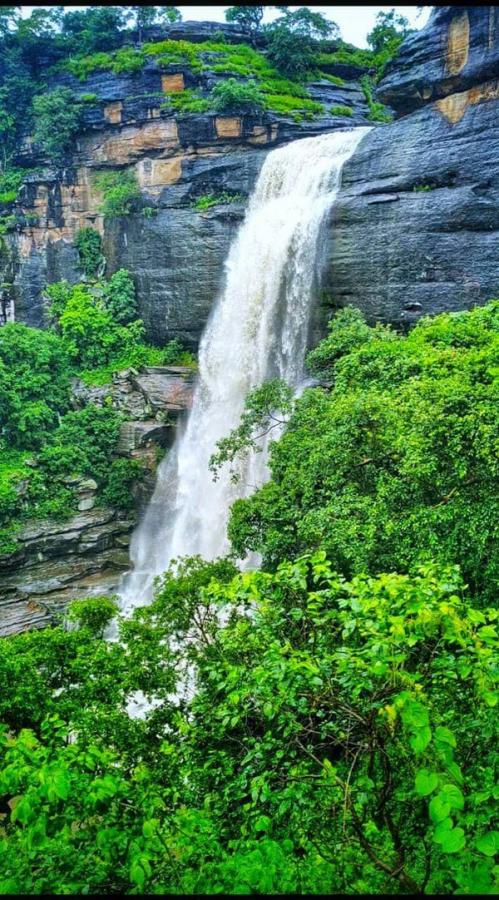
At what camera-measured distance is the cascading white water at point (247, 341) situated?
1808 centimetres

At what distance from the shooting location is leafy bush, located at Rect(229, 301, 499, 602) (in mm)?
7672

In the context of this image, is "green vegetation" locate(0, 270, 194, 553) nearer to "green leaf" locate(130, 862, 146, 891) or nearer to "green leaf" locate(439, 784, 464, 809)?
"green leaf" locate(130, 862, 146, 891)

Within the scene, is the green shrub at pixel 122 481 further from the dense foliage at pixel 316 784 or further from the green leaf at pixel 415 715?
the green leaf at pixel 415 715

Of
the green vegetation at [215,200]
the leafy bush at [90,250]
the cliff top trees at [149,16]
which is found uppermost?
the cliff top trees at [149,16]

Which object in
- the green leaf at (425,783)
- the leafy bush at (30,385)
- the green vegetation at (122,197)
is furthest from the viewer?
the green vegetation at (122,197)

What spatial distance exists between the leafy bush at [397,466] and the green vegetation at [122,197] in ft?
48.4

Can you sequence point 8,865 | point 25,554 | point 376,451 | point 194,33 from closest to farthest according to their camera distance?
point 8,865 < point 376,451 < point 25,554 < point 194,33

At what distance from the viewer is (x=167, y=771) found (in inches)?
226

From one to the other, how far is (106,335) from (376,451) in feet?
53.2

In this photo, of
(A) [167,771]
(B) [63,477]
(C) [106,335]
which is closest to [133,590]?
(B) [63,477]

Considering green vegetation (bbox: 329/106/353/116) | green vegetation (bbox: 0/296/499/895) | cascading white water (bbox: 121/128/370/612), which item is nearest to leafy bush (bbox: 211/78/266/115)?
cascading white water (bbox: 121/128/370/612)

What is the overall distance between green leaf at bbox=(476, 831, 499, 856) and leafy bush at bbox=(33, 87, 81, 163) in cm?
2757

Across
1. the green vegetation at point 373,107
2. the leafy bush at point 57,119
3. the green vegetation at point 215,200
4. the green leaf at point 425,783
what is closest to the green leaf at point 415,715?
the green leaf at point 425,783

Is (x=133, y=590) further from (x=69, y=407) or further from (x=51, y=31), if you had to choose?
(x=51, y=31)
